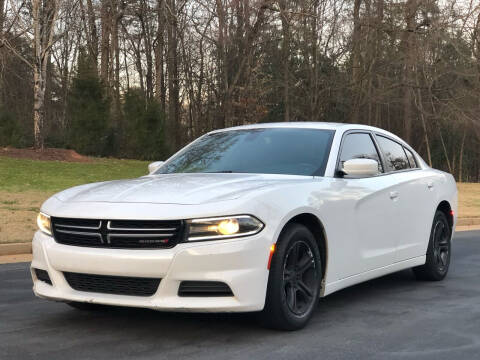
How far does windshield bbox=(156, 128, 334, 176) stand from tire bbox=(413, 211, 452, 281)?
6.53ft

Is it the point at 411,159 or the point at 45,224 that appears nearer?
the point at 45,224

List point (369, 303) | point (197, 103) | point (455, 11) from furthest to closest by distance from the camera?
point (197, 103) < point (455, 11) < point (369, 303)

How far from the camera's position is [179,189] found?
4992 millimetres

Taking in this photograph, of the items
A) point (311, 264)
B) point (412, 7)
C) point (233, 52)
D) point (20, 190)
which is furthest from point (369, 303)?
point (233, 52)

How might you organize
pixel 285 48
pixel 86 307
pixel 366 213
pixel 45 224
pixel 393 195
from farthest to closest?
pixel 285 48 → pixel 393 195 → pixel 366 213 → pixel 86 307 → pixel 45 224

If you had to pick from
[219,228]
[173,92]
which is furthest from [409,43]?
[219,228]

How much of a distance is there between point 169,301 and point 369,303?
2409 millimetres

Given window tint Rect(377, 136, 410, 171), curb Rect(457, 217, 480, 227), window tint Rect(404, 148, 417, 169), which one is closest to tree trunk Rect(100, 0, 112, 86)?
curb Rect(457, 217, 480, 227)

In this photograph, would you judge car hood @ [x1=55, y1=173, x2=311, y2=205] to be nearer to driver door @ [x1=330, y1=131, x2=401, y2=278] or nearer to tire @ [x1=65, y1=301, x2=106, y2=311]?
driver door @ [x1=330, y1=131, x2=401, y2=278]

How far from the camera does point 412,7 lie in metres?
28.2

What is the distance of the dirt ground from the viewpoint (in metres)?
26.1

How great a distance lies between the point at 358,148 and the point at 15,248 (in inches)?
204

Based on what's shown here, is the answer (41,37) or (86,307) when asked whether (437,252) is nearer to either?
(86,307)

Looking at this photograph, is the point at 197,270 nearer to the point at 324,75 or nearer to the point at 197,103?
the point at 324,75
